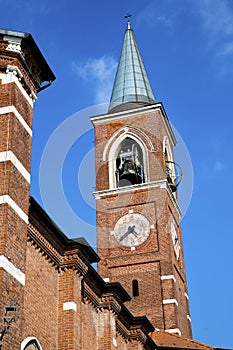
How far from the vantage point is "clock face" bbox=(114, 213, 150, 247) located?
27.6m

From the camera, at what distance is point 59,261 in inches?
580

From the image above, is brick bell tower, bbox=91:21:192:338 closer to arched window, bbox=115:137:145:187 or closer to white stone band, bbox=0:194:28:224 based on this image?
arched window, bbox=115:137:145:187

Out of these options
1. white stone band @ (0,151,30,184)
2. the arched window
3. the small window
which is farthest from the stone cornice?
white stone band @ (0,151,30,184)

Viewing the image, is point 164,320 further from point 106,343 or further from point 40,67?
point 40,67

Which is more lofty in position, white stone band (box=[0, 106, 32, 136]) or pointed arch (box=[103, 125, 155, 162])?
pointed arch (box=[103, 125, 155, 162])

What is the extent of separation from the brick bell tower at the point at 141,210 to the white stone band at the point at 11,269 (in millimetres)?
15701

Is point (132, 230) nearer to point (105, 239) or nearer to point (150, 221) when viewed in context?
point (150, 221)

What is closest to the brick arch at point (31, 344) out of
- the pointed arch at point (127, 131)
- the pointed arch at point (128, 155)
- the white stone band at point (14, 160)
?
the white stone band at point (14, 160)

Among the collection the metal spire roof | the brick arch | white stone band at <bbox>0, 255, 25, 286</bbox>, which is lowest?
the brick arch

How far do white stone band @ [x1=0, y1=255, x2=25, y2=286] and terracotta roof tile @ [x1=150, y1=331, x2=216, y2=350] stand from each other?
1321 cm

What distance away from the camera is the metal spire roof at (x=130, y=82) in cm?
3257

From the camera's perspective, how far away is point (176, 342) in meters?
22.9

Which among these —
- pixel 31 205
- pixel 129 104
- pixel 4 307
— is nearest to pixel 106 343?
pixel 31 205

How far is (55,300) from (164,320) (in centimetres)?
1210
